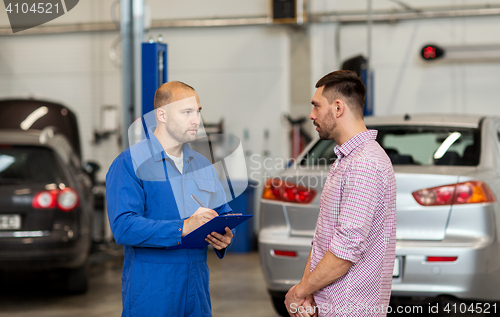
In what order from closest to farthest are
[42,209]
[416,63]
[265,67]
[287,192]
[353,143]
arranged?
[353,143], [287,192], [42,209], [416,63], [265,67]

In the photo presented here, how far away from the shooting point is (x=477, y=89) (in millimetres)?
8539

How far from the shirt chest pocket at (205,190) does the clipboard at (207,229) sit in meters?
0.12

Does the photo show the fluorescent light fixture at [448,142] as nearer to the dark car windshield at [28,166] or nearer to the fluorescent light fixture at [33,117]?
the dark car windshield at [28,166]

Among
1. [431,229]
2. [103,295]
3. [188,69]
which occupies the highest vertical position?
[188,69]

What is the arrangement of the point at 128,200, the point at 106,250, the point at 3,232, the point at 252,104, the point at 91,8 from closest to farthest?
the point at 128,200
the point at 3,232
the point at 106,250
the point at 252,104
the point at 91,8

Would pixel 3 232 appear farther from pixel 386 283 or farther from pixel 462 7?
pixel 462 7

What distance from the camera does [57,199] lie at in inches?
181

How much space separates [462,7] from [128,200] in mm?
8066

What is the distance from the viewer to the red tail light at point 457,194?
127 inches

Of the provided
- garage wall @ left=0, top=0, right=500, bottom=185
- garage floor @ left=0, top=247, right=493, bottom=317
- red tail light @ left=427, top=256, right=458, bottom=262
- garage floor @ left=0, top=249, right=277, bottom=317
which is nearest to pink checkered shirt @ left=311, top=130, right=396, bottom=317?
red tail light @ left=427, top=256, right=458, bottom=262

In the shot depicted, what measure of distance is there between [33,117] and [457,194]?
5274 millimetres

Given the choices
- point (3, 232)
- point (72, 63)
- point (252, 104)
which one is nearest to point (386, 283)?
point (3, 232)

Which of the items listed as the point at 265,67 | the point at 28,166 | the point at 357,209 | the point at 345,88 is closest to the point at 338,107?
the point at 345,88

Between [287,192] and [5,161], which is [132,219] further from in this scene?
[5,161]
